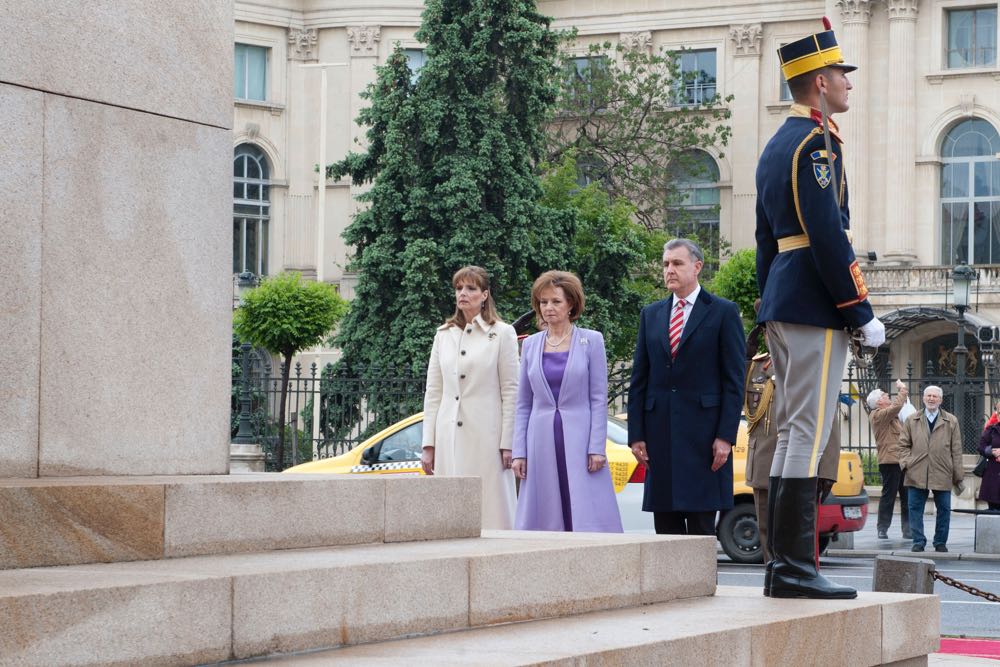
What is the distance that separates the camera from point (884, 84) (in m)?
47.9

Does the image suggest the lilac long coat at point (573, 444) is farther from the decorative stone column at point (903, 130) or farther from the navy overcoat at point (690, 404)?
the decorative stone column at point (903, 130)

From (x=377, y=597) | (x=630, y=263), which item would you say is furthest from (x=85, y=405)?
(x=630, y=263)

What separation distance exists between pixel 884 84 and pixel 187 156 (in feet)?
143

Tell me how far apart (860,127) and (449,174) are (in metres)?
18.4

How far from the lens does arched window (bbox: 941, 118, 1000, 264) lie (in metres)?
46.8

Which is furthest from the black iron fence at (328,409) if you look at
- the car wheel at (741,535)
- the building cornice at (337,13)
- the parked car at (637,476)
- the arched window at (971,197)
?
the building cornice at (337,13)

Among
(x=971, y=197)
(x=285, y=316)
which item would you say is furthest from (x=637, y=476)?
(x=971, y=197)

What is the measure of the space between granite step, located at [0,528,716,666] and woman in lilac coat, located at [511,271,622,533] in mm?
1806

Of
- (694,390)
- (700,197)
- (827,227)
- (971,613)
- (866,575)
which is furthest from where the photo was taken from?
(700,197)

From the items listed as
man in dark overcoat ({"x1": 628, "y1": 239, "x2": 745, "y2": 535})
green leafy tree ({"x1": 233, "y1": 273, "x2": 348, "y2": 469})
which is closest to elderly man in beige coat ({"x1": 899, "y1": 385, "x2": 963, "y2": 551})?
man in dark overcoat ({"x1": 628, "y1": 239, "x2": 745, "y2": 535})

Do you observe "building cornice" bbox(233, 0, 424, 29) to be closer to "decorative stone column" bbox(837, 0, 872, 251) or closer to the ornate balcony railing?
"decorative stone column" bbox(837, 0, 872, 251)

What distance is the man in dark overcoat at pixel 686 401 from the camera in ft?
25.9

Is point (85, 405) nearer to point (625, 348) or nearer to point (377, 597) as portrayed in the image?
point (377, 597)

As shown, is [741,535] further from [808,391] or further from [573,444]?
[808,391]
